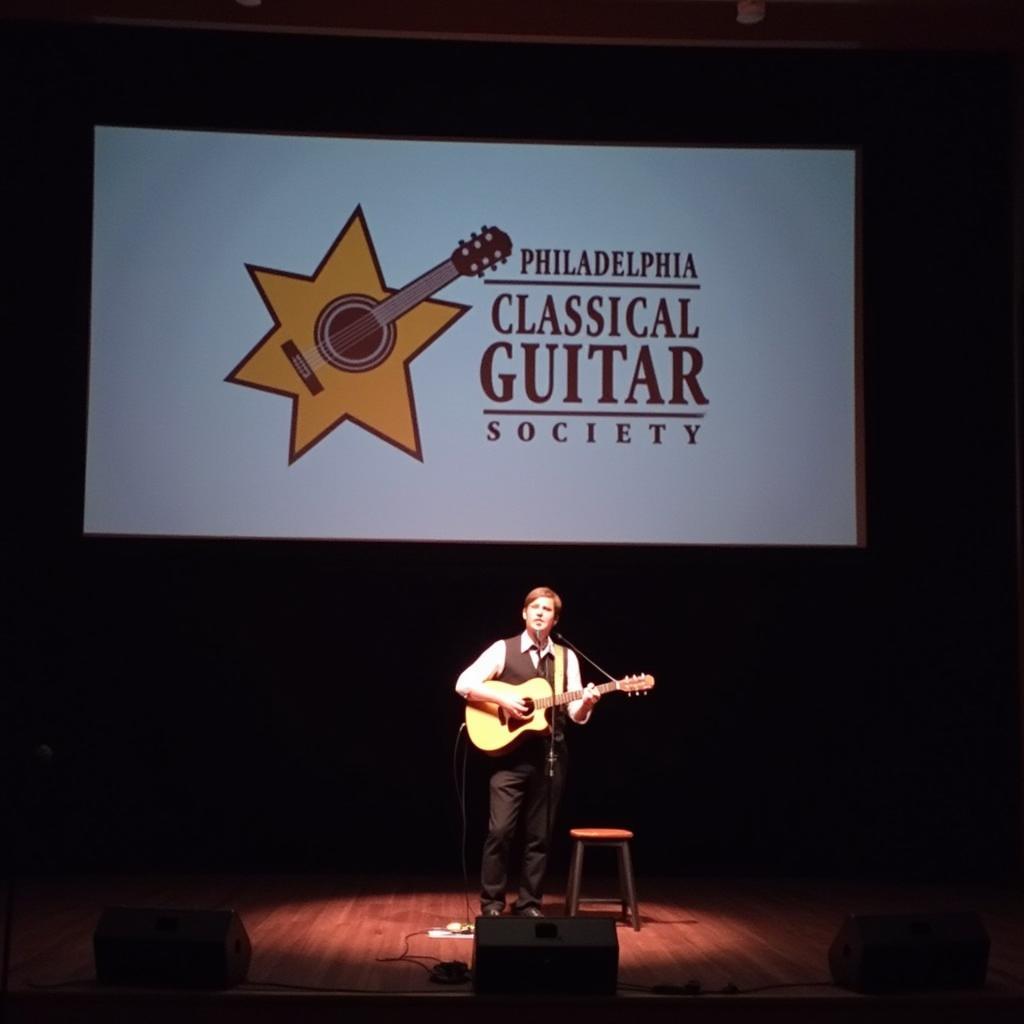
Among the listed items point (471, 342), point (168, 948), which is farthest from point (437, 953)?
point (471, 342)

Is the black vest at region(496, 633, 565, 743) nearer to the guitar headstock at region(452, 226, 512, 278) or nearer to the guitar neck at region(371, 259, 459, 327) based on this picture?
the guitar neck at region(371, 259, 459, 327)

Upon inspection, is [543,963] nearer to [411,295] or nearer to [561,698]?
[561,698]

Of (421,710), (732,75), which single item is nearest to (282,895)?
(421,710)

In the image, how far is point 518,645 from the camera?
5695mm

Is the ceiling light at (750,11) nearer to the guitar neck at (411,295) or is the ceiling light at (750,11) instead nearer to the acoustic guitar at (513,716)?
the guitar neck at (411,295)

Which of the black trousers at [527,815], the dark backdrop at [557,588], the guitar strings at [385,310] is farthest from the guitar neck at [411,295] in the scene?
the black trousers at [527,815]

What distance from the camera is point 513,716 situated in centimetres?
554

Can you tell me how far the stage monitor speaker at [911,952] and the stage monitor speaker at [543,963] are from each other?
0.70 metres

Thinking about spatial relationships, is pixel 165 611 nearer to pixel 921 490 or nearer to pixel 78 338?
pixel 78 338

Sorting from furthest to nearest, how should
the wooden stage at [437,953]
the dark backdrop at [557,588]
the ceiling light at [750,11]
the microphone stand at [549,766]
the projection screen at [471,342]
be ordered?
the dark backdrop at [557,588], the projection screen at [471,342], the ceiling light at [750,11], the microphone stand at [549,766], the wooden stage at [437,953]

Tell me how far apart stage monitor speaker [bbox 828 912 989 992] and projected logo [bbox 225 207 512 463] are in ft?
10.7

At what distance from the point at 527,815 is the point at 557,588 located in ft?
5.12

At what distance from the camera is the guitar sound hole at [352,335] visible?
6.63 meters

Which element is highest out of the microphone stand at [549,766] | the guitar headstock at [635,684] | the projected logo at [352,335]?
the projected logo at [352,335]
